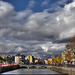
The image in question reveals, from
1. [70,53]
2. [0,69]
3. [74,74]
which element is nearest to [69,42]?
[70,53]

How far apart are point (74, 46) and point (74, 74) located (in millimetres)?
20428

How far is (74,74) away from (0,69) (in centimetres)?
5611

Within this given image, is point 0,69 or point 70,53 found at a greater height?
point 70,53

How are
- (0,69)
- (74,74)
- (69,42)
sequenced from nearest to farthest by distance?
(74,74)
(69,42)
(0,69)

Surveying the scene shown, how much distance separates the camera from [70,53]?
10019 centimetres

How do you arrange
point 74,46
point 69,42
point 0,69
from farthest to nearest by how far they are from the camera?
point 0,69, point 69,42, point 74,46

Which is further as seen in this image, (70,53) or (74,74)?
(70,53)

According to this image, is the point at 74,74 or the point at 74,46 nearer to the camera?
the point at 74,74

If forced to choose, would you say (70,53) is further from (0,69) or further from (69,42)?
(0,69)

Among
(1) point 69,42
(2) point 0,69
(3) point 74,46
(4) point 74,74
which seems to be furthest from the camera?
(2) point 0,69

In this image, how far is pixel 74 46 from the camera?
291ft

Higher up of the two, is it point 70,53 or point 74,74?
point 70,53

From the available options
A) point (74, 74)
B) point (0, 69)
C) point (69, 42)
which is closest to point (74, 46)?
point (69, 42)

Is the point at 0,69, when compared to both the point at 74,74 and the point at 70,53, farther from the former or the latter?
the point at 74,74
